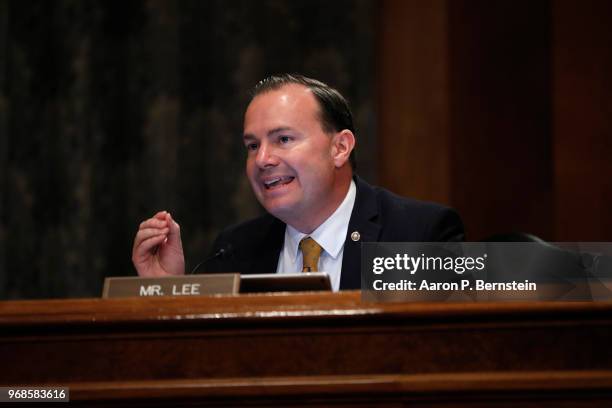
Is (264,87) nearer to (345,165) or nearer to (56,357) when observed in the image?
(345,165)

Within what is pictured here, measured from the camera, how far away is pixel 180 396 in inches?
38.8

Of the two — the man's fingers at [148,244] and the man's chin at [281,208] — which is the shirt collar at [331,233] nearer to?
the man's chin at [281,208]

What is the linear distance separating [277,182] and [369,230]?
0.26 m

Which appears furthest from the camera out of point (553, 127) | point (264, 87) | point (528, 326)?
point (553, 127)

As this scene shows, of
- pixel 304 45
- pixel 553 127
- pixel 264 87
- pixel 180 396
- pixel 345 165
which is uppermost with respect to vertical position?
pixel 304 45

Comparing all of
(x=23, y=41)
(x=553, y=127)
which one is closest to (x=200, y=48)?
(x=23, y=41)

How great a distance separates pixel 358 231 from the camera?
79.3 inches

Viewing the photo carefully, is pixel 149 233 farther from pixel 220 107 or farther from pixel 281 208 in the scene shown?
pixel 220 107

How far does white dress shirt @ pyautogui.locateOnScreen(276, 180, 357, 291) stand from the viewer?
198 centimetres

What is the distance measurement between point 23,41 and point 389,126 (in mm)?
1709

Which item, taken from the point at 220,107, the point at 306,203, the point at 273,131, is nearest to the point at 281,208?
the point at 306,203

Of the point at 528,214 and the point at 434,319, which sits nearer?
the point at 434,319

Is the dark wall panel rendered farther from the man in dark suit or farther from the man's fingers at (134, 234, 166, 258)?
the man's fingers at (134, 234, 166, 258)

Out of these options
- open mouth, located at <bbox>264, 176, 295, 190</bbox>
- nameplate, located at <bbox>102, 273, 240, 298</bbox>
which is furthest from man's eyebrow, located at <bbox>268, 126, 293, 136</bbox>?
nameplate, located at <bbox>102, 273, 240, 298</bbox>
